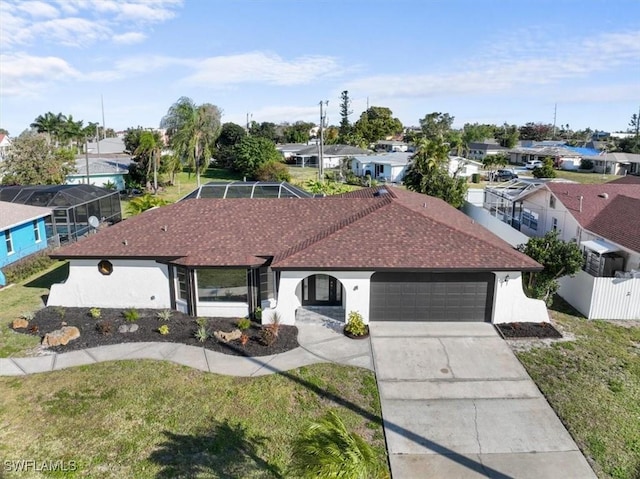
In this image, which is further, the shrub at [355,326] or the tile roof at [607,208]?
the tile roof at [607,208]

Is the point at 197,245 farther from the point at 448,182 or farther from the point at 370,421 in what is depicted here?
the point at 448,182

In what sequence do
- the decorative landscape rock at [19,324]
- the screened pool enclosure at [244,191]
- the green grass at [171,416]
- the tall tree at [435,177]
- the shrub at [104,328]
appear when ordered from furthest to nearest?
the tall tree at [435,177] < the screened pool enclosure at [244,191] < the decorative landscape rock at [19,324] < the shrub at [104,328] < the green grass at [171,416]

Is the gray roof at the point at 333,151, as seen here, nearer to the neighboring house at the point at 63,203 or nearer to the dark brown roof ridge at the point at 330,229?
the neighboring house at the point at 63,203

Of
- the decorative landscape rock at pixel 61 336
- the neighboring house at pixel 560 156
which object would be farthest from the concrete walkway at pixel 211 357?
the neighboring house at pixel 560 156

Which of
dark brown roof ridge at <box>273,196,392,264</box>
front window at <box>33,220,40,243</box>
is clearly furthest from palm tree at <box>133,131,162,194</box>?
dark brown roof ridge at <box>273,196,392,264</box>

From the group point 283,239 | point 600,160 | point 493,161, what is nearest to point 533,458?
point 283,239

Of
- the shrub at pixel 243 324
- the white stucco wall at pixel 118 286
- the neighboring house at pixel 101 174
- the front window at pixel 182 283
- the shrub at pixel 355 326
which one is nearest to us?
the shrub at pixel 355 326

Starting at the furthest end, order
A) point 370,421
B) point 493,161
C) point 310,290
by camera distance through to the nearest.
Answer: point 493,161 → point 310,290 → point 370,421
